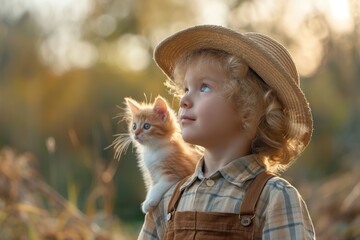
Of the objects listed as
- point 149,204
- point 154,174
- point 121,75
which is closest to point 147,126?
point 154,174

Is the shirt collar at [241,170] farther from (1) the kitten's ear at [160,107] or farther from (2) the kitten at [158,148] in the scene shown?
(1) the kitten's ear at [160,107]

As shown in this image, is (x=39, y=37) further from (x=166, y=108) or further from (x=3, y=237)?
(x=166, y=108)

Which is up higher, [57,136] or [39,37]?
[39,37]

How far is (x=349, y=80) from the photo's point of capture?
30.7ft

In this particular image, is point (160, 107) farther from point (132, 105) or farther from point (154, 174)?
point (154, 174)

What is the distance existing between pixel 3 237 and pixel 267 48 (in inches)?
115

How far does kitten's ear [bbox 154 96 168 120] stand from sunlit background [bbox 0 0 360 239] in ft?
13.1

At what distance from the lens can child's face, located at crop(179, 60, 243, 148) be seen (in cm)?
252

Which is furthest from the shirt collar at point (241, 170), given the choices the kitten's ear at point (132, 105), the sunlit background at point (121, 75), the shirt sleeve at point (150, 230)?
the sunlit background at point (121, 75)

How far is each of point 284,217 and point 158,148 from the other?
2.25ft

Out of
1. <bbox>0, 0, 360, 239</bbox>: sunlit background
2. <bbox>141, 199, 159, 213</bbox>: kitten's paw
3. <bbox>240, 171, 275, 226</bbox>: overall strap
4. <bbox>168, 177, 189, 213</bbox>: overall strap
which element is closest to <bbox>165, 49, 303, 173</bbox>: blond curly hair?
<bbox>240, 171, 275, 226</bbox>: overall strap

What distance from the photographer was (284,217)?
237cm

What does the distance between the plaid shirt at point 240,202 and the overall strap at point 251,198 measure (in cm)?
2

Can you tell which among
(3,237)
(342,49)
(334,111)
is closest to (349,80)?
(342,49)
